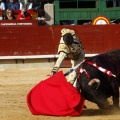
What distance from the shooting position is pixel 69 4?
1530 cm

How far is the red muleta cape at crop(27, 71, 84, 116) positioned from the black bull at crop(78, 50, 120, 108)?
14cm

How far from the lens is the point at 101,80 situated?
23.2 ft

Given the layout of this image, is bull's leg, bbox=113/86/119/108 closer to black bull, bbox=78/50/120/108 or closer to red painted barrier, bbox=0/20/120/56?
black bull, bbox=78/50/120/108

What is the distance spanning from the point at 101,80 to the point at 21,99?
74.3 inches

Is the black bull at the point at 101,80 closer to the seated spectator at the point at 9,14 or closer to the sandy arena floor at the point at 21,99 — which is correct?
the sandy arena floor at the point at 21,99

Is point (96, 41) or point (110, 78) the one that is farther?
point (96, 41)

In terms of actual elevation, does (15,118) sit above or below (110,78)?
below

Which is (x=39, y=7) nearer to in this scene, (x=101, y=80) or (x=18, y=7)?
(x=18, y=7)

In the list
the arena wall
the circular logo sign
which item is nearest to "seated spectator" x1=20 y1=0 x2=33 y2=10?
the arena wall

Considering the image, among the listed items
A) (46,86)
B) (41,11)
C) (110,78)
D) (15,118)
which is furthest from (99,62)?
(41,11)

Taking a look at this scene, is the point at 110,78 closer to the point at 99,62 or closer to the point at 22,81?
the point at 99,62

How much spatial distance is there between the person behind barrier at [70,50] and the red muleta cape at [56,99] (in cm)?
18

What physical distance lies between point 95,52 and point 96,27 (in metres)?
0.57

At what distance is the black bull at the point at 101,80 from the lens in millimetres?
7035
